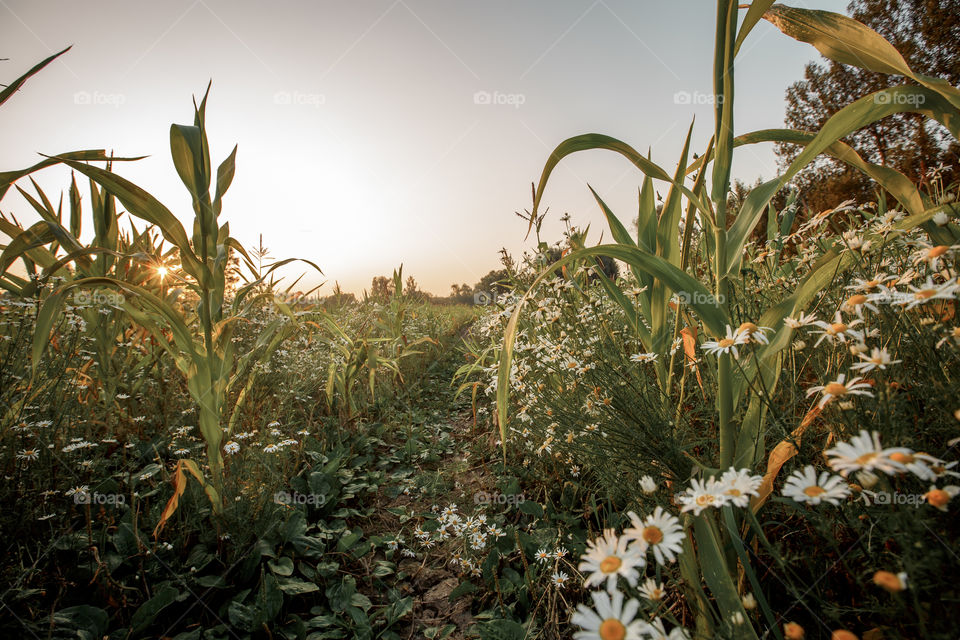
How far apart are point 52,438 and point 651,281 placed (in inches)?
102

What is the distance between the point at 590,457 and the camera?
1461 mm

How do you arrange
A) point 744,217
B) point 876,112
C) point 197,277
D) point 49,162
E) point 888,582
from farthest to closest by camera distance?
1. point 197,277
2. point 49,162
3. point 744,217
4. point 876,112
5. point 888,582

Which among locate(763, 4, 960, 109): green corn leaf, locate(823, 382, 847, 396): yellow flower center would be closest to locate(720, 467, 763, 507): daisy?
locate(823, 382, 847, 396): yellow flower center

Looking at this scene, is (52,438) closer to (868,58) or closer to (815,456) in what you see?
(815,456)

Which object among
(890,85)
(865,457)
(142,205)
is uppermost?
(890,85)

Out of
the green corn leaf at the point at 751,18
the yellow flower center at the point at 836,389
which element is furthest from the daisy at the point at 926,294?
the green corn leaf at the point at 751,18

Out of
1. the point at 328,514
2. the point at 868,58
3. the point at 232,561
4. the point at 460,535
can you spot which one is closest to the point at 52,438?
the point at 232,561

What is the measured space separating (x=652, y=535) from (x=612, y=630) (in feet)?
0.57

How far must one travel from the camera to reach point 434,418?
11.8ft

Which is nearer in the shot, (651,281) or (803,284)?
(803,284)

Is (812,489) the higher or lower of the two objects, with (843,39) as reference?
lower

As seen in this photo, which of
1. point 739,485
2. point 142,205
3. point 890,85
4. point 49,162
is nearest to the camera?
point 739,485

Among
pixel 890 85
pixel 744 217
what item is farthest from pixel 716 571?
pixel 890 85

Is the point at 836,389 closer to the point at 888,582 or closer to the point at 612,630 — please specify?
the point at 888,582
